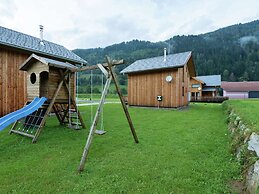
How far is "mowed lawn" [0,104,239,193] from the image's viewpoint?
9.61 feet

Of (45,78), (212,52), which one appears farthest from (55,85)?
(212,52)

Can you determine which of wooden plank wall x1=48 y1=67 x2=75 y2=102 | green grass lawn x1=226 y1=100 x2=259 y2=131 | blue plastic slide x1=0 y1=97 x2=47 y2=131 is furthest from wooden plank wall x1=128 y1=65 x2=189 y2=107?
blue plastic slide x1=0 y1=97 x2=47 y2=131

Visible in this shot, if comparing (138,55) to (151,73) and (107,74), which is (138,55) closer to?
→ (151,73)

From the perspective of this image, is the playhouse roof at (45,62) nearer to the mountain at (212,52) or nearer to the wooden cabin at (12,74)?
the wooden cabin at (12,74)

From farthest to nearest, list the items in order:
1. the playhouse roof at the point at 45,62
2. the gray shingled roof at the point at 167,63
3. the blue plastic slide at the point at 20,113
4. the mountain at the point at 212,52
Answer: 1. the mountain at the point at 212,52
2. the gray shingled roof at the point at 167,63
3. the playhouse roof at the point at 45,62
4. the blue plastic slide at the point at 20,113

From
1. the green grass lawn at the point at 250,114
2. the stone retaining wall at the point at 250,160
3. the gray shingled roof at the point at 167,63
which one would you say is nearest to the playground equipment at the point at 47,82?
the stone retaining wall at the point at 250,160

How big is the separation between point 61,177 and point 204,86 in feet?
133

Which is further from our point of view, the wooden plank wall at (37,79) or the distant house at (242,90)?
the distant house at (242,90)

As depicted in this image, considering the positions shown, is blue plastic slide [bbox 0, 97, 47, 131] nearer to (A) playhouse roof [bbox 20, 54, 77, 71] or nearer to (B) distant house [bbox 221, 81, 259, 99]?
(A) playhouse roof [bbox 20, 54, 77, 71]

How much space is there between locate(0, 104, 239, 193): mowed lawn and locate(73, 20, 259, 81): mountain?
46.3 m

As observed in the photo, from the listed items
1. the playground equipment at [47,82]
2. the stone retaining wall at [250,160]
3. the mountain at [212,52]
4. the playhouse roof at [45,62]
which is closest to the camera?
the stone retaining wall at [250,160]

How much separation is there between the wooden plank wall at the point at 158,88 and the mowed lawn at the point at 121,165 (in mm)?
9597

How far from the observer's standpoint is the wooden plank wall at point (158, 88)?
15.2 metres

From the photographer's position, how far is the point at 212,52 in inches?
3255
